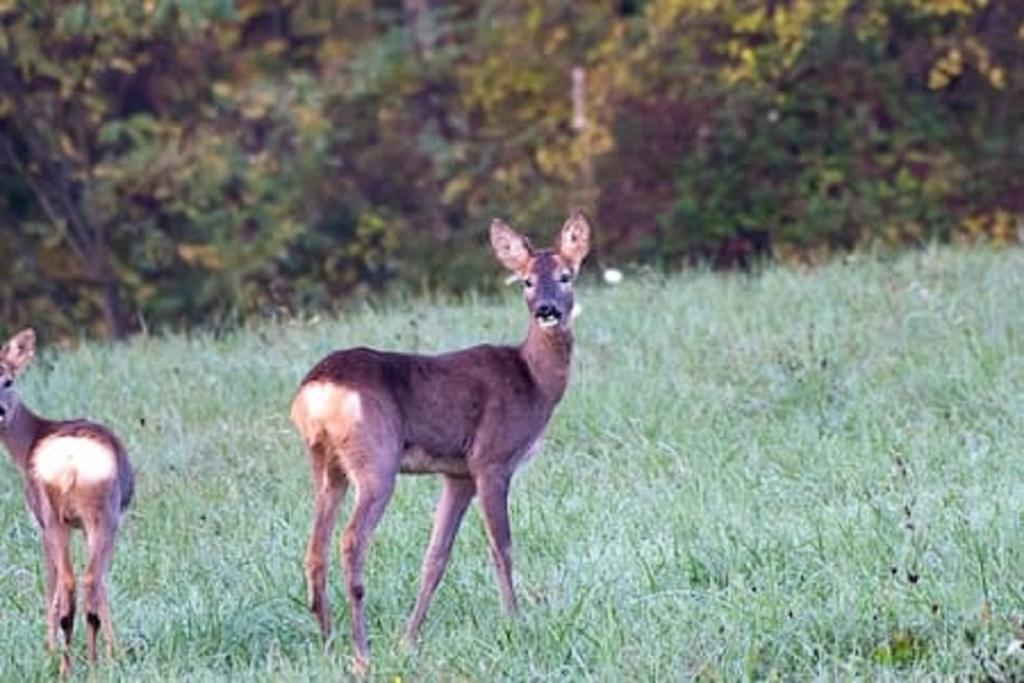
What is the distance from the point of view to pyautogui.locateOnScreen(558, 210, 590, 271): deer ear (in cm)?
881

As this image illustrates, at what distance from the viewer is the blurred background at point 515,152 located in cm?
2144

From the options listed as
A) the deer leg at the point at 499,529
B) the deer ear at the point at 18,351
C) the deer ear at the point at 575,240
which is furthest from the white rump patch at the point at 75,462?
the deer ear at the point at 575,240

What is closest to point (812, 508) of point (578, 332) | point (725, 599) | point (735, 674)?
point (725, 599)

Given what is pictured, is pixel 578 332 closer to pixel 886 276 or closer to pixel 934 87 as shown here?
pixel 886 276

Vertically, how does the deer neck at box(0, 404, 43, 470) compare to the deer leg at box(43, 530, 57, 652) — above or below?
above

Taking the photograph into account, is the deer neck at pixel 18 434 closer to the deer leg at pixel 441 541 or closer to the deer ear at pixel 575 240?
the deer leg at pixel 441 541

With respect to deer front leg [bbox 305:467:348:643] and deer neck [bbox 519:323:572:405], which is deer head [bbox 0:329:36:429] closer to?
deer front leg [bbox 305:467:348:643]

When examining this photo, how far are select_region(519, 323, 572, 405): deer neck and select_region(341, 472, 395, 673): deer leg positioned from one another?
906 millimetres

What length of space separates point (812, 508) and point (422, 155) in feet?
47.7

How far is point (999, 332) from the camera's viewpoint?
11969 millimetres

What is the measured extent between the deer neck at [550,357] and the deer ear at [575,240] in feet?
0.92

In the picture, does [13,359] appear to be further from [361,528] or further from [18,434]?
[361,528]

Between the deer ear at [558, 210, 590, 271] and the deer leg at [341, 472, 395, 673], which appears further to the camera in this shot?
the deer ear at [558, 210, 590, 271]

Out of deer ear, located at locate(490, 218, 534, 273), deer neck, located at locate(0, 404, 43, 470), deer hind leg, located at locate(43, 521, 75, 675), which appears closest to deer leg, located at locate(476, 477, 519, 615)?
deer ear, located at locate(490, 218, 534, 273)
